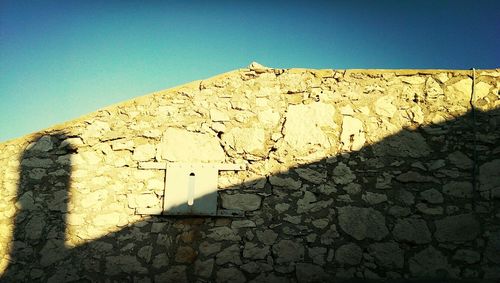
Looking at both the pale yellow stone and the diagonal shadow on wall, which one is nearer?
the diagonal shadow on wall

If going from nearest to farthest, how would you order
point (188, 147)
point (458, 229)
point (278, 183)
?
point (458, 229), point (278, 183), point (188, 147)

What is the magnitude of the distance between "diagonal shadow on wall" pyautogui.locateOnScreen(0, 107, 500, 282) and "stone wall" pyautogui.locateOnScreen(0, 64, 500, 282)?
13 mm

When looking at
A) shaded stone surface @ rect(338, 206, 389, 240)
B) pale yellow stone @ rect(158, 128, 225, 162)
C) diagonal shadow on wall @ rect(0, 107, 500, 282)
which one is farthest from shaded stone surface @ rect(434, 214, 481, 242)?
pale yellow stone @ rect(158, 128, 225, 162)

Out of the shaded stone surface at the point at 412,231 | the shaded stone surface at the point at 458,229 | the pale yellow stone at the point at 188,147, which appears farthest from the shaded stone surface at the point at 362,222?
the pale yellow stone at the point at 188,147

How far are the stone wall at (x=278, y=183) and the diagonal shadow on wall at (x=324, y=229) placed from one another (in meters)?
0.01

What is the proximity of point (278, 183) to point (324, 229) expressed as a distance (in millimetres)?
725

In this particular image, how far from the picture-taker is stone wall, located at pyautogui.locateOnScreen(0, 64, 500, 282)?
13.0ft

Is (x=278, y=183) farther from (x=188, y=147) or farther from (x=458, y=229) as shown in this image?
(x=458, y=229)

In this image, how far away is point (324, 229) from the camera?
4.03 metres

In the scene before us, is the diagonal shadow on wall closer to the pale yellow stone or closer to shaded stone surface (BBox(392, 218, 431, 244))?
shaded stone surface (BBox(392, 218, 431, 244))

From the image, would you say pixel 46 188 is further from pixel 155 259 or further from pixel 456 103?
pixel 456 103

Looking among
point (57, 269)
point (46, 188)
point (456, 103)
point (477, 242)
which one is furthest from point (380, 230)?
point (46, 188)

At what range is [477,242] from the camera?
3.90m

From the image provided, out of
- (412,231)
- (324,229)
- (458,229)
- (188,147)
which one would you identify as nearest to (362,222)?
(324,229)
